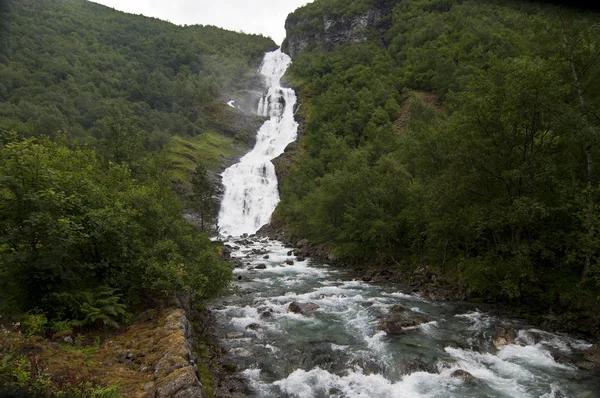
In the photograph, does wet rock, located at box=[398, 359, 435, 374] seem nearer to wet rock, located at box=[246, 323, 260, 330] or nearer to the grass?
wet rock, located at box=[246, 323, 260, 330]

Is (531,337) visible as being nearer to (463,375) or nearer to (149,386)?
(463,375)

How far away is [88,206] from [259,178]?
209 feet

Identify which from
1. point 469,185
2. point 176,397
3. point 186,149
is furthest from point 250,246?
point 186,149

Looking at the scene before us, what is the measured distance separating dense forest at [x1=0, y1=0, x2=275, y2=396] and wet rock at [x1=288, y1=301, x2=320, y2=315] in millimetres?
4683

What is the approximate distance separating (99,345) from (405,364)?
10782 millimetres

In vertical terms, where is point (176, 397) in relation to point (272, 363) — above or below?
above

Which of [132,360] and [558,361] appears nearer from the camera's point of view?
[132,360]

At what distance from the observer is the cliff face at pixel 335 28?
13212 centimetres

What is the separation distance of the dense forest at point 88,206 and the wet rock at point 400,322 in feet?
28.0

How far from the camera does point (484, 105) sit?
18219 mm

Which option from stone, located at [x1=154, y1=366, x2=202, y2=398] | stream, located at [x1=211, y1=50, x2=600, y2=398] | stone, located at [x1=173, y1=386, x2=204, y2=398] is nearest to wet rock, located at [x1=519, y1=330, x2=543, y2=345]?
stream, located at [x1=211, y1=50, x2=600, y2=398]

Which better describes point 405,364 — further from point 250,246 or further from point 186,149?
point 186,149

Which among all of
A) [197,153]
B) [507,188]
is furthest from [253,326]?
[197,153]

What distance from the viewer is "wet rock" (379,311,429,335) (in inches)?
640
